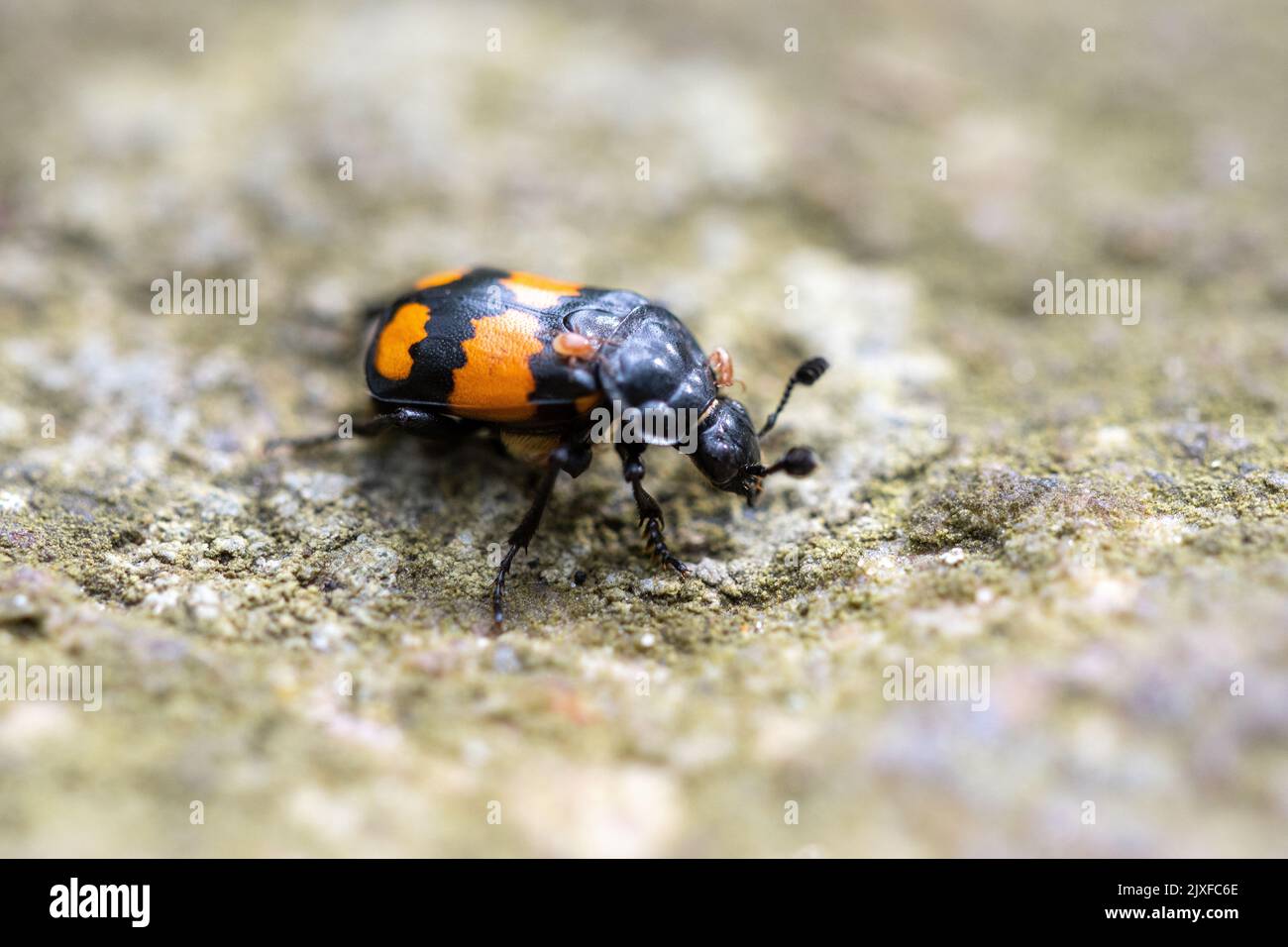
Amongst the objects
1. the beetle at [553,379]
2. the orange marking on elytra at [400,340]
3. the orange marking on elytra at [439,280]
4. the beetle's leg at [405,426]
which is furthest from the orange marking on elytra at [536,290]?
the beetle's leg at [405,426]

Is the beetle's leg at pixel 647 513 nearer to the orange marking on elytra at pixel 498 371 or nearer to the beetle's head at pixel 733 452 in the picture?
the beetle's head at pixel 733 452

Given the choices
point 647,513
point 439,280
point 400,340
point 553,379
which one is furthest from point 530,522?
point 439,280

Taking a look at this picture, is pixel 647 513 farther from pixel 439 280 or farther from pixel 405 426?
pixel 439 280

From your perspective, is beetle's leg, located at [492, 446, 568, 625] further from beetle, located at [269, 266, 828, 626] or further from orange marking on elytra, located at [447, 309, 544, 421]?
orange marking on elytra, located at [447, 309, 544, 421]

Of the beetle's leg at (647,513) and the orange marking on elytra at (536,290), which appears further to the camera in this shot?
the orange marking on elytra at (536,290)
